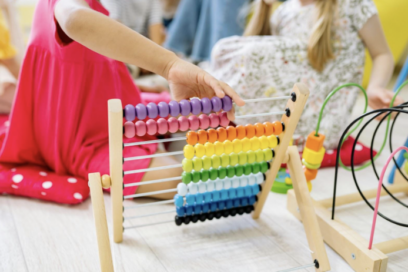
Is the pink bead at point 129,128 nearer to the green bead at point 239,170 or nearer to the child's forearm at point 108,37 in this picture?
the child's forearm at point 108,37

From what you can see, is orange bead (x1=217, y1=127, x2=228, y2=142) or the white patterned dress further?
the white patterned dress

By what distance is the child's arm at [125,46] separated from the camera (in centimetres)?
65

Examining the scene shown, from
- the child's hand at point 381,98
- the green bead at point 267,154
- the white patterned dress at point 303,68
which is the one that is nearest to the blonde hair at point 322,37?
the white patterned dress at point 303,68

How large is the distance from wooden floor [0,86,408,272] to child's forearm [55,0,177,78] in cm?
39

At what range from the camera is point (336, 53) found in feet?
4.03

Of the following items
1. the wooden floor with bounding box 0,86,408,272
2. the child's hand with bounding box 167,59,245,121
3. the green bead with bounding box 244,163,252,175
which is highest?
the child's hand with bounding box 167,59,245,121

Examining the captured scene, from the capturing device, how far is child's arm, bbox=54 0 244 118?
2.15 feet

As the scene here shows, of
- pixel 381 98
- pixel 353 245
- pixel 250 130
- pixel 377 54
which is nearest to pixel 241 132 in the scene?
pixel 250 130

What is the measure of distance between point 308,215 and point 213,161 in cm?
22

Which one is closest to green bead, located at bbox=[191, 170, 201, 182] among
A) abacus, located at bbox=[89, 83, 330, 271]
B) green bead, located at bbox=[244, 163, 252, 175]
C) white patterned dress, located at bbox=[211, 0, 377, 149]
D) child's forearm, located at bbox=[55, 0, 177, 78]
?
abacus, located at bbox=[89, 83, 330, 271]

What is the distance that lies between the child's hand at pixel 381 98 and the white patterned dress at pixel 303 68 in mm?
160

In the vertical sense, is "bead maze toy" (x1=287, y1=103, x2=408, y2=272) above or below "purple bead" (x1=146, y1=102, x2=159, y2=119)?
below

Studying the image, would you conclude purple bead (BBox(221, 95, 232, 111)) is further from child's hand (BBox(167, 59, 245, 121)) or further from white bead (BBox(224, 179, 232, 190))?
white bead (BBox(224, 179, 232, 190))

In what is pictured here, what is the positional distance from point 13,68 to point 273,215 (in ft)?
3.84
